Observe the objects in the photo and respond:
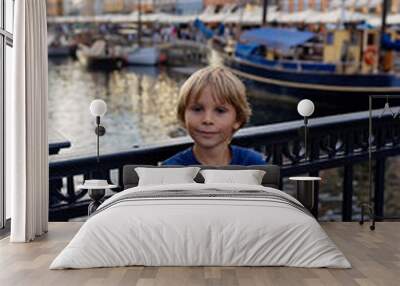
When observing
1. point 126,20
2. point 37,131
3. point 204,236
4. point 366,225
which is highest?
point 126,20

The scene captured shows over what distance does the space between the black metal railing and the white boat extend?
1.62m

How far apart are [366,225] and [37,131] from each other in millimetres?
2707

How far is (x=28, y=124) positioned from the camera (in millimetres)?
4566

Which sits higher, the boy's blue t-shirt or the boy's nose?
the boy's nose

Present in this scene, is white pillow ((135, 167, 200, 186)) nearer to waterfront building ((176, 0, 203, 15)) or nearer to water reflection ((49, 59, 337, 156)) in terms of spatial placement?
water reflection ((49, 59, 337, 156))

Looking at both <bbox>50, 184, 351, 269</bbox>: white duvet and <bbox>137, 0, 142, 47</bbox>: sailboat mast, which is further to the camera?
<bbox>137, 0, 142, 47</bbox>: sailboat mast

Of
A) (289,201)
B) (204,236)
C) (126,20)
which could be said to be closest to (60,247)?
(204,236)

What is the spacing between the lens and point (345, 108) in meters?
6.86

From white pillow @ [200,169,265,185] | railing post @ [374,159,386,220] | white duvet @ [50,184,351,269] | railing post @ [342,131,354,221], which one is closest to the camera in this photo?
white duvet @ [50,184,351,269]

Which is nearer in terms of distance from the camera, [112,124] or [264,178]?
[264,178]

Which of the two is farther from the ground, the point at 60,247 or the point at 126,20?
the point at 126,20

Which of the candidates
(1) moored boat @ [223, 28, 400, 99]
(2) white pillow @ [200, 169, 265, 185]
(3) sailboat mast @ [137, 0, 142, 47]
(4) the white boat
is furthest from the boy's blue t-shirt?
(3) sailboat mast @ [137, 0, 142, 47]

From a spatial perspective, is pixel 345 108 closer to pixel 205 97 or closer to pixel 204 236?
pixel 205 97

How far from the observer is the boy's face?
18.3ft
